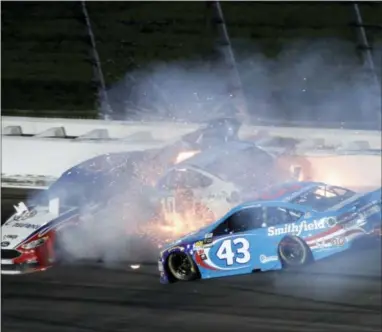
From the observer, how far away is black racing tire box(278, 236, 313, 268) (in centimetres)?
464

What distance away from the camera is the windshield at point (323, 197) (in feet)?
15.5

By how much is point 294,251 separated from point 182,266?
658 millimetres

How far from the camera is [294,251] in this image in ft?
15.3

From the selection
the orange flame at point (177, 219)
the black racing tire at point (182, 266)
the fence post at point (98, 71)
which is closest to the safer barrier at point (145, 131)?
the fence post at point (98, 71)

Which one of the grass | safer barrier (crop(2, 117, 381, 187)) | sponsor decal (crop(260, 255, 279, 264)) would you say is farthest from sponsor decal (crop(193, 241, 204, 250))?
the grass

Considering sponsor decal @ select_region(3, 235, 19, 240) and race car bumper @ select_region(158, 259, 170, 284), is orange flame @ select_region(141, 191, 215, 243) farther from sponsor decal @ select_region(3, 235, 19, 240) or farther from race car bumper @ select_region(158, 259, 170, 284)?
sponsor decal @ select_region(3, 235, 19, 240)

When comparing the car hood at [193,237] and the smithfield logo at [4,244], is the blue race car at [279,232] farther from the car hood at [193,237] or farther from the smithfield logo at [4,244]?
the smithfield logo at [4,244]

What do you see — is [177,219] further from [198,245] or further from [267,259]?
[267,259]

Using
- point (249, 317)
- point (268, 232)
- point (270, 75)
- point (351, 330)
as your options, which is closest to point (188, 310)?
point (249, 317)

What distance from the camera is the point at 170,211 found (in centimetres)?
530

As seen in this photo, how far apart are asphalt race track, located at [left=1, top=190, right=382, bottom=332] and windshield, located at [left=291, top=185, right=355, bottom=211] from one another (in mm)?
1970

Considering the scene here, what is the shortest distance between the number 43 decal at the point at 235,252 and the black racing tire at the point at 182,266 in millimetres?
166

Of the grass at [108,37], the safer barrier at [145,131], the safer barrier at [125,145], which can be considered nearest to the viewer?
the safer barrier at [125,145]

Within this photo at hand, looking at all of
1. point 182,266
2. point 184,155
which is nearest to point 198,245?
point 182,266
